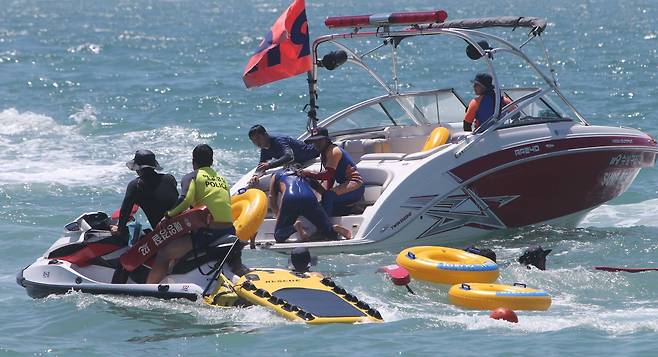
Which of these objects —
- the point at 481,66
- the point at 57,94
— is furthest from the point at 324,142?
the point at 481,66

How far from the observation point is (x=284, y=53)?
1419 cm

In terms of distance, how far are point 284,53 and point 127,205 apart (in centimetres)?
377

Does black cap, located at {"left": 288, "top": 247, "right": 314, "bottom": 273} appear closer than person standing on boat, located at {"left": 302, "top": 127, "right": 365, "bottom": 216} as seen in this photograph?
Yes

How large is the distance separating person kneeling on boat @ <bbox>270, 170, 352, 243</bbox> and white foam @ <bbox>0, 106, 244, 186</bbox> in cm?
537

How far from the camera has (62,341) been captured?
1025cm

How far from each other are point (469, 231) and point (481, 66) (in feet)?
72.1

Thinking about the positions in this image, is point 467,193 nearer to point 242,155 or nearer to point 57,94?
point 242,155

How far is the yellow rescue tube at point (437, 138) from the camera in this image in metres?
14.0

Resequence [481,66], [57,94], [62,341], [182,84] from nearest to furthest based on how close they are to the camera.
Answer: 1. [62,341]
2. [57,94]
3. [182,84]
4. [481,66]

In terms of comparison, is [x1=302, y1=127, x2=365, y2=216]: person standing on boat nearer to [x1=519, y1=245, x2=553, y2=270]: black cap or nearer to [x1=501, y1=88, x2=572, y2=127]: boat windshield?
[x1=501, y1=88, x2=572, y2=127]: boat windshield

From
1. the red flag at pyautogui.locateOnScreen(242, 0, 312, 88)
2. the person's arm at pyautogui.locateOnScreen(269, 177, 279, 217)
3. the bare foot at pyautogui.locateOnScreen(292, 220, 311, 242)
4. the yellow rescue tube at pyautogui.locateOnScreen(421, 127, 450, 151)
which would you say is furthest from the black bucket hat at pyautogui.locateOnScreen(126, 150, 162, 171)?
the yellow rescue tube at pyautogui.locateOnScreen(421, 127, 450, 151)

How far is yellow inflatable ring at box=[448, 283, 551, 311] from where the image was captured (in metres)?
10.4

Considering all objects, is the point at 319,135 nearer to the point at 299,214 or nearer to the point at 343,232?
the point at 299,214

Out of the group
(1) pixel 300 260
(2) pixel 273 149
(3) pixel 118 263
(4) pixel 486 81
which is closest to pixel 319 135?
(2) pixel 273 149
